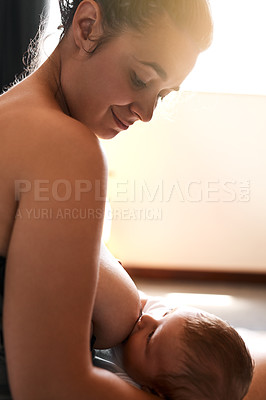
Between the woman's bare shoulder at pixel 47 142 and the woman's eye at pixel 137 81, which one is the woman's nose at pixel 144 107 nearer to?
the woman's eye at pixel 137 81

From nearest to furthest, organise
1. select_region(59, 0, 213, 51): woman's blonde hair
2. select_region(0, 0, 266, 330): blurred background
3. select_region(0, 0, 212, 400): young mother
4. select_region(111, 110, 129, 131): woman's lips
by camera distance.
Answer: select_region(0, 0, 212, 400): young mother, select_region(59, 0, 213, 51): woman's blonde hair, select_region(111, 110, 129, 131): woman's lips, select_region(0, 0, 266, 330): blurred background

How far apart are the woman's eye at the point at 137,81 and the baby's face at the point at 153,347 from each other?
52cm

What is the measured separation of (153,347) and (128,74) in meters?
0.58

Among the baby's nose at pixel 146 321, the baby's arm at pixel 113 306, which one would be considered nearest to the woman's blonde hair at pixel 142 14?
the baby's arm at pixel 113 306

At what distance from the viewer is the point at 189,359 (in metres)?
0.94

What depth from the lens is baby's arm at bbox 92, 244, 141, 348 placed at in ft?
3.17

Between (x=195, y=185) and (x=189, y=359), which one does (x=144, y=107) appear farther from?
(x=195, y=185)

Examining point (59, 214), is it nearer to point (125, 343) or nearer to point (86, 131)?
point (86, 131)

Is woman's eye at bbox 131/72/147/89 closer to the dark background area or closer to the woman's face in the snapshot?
the woman's face

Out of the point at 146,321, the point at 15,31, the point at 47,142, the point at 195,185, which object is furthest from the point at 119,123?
the point at 195,185

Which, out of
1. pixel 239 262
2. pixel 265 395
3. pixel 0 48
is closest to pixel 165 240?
pixel 239 262

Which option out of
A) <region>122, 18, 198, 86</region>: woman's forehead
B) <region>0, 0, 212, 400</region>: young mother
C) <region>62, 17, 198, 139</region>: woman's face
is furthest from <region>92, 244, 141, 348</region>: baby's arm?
<region>122, 18, 198, 86</region>: woman's forehead

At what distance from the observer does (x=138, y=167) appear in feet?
10.00

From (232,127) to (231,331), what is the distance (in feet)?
7.11
